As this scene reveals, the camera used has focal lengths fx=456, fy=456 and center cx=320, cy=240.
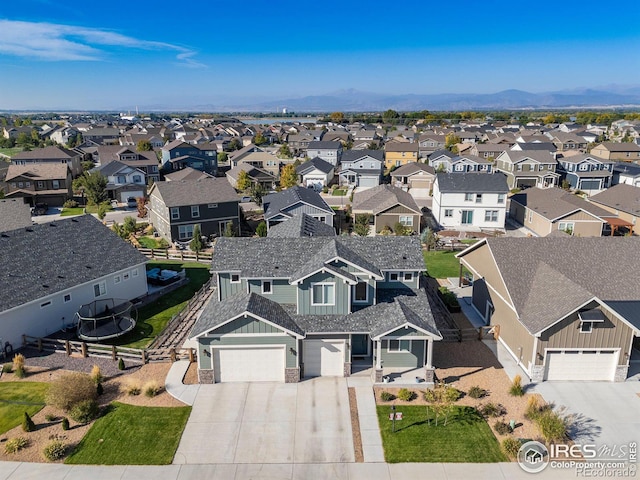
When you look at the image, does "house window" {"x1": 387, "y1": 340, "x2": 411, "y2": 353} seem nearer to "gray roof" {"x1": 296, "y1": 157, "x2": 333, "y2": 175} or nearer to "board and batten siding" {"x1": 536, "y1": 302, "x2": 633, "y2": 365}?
"board and batten siding" {"x1": 536, "y1": 302, "x2": 633, "y2": 365}

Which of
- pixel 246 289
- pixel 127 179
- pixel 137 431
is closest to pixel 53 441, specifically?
pixel 137 431

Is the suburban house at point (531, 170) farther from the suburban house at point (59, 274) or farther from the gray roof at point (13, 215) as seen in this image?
the gray roof at point (13, 215)

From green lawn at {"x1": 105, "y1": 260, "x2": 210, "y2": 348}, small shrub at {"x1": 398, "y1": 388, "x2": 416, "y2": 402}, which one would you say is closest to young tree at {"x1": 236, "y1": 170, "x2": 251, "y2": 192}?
green lawn at {"x1": 105, "y1": 260, "x2": 210, "y2": 348}

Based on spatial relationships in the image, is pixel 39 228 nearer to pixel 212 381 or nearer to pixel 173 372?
pixel 173 372

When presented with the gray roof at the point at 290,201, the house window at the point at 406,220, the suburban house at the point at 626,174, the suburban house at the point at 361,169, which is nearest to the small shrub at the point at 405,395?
the gray roof at the point at 290,201

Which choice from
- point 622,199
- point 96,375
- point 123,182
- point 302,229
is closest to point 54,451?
point 96,375
